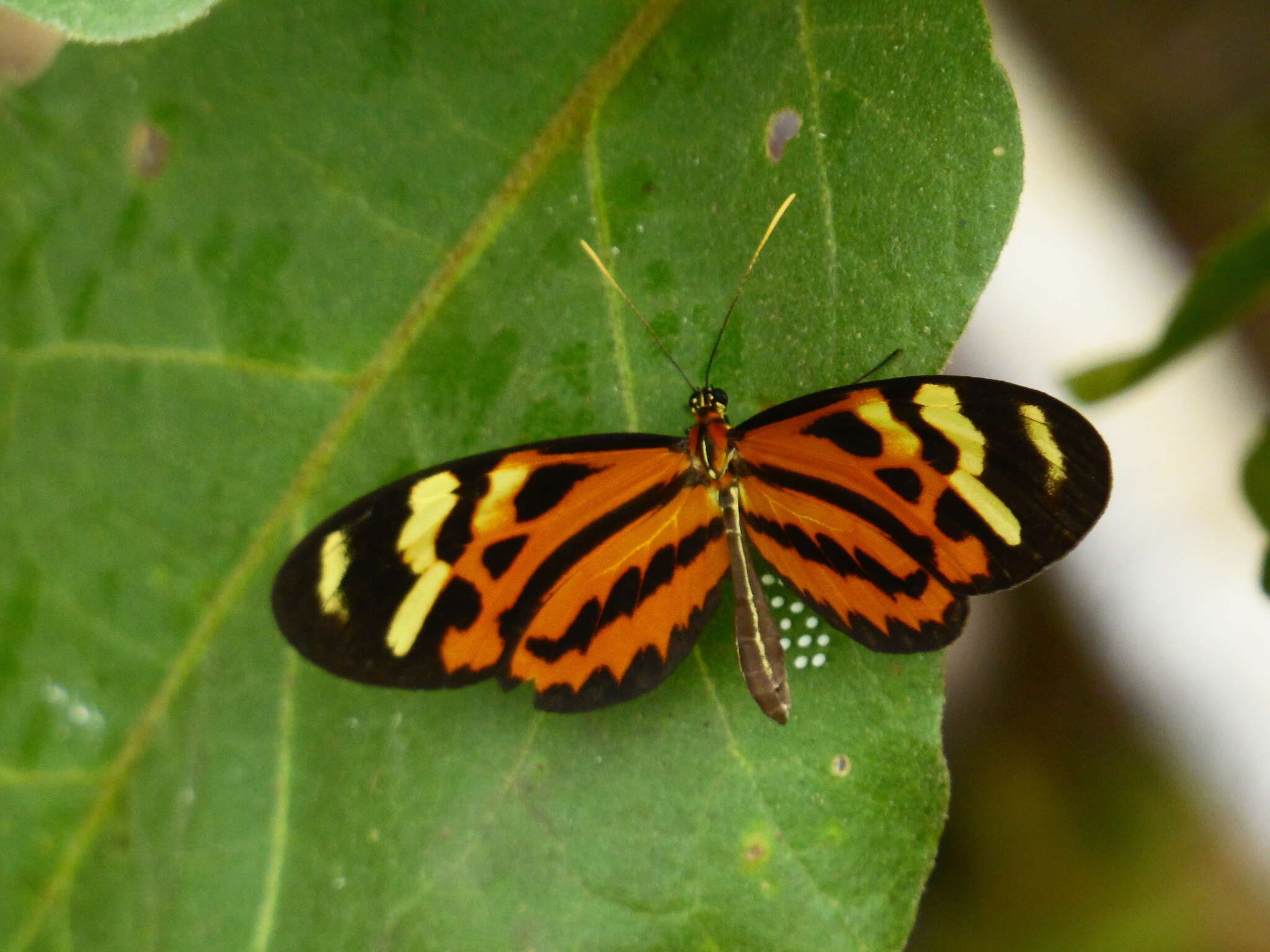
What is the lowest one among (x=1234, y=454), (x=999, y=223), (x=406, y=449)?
(x=406, y=449)

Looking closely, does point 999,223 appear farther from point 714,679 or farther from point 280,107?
point 280,107

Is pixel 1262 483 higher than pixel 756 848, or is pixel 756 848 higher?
pixel 1262 483

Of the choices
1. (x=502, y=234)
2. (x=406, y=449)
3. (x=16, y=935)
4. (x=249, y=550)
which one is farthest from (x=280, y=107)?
(x=16, y=935)

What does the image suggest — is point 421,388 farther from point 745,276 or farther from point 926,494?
point 926,494

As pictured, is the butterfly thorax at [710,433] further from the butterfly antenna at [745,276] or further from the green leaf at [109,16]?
the green leaf at [109,16]

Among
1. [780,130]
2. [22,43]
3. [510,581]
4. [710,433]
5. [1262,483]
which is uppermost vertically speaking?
[1262,483]

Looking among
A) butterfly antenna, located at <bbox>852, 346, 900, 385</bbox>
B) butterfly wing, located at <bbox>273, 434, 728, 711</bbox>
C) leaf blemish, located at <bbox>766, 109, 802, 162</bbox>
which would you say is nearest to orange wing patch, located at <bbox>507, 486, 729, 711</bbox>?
butterfly wing, located at <bbox>273, 434, 728, 711</bbox>

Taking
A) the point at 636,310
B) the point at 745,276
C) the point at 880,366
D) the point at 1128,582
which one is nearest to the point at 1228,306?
the point at 880,366
